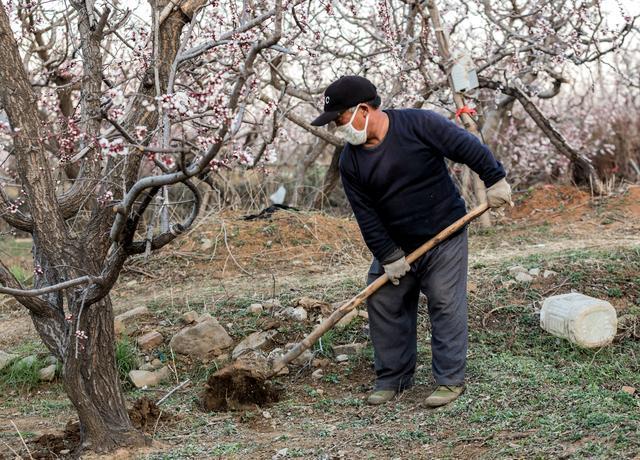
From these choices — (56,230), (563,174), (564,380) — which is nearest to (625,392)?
(564,380)

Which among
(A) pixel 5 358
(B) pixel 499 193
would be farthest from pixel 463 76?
(A) pixel 5 358

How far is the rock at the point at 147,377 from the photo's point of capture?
5387 mm

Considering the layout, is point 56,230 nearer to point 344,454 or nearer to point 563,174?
point 344,454

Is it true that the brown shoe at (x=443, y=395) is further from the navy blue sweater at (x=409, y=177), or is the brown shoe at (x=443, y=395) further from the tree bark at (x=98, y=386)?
the tree bark at (x=98, y=386)

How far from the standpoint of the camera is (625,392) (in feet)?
13.4

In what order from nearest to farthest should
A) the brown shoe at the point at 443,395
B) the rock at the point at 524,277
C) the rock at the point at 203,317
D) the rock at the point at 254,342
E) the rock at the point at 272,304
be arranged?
the brown shoe at the point at 443,395 < the rock at the point at 254,342 < the rock at the point at 203,317 < the rock at the point at 524,277 < the rock at the point at 272,304

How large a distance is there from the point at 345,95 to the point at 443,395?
162 centimetres

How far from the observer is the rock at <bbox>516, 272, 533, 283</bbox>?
19.9 feet

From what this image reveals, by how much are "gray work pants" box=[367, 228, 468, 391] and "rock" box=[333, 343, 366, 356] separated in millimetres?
709

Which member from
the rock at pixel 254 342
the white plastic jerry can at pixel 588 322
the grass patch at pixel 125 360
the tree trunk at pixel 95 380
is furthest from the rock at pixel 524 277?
the tree trunk at pixel 95 380

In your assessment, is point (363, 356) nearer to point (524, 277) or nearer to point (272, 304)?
point (272, 304)

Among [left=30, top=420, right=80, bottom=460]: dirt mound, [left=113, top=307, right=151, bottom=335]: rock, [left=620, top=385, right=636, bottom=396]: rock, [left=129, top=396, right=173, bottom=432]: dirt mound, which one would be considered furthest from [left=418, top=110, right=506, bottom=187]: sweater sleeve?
[left=113, top=307, right=151, bottom=335]: rock

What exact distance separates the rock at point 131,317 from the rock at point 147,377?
2.52ft

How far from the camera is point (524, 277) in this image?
20.0 ft
